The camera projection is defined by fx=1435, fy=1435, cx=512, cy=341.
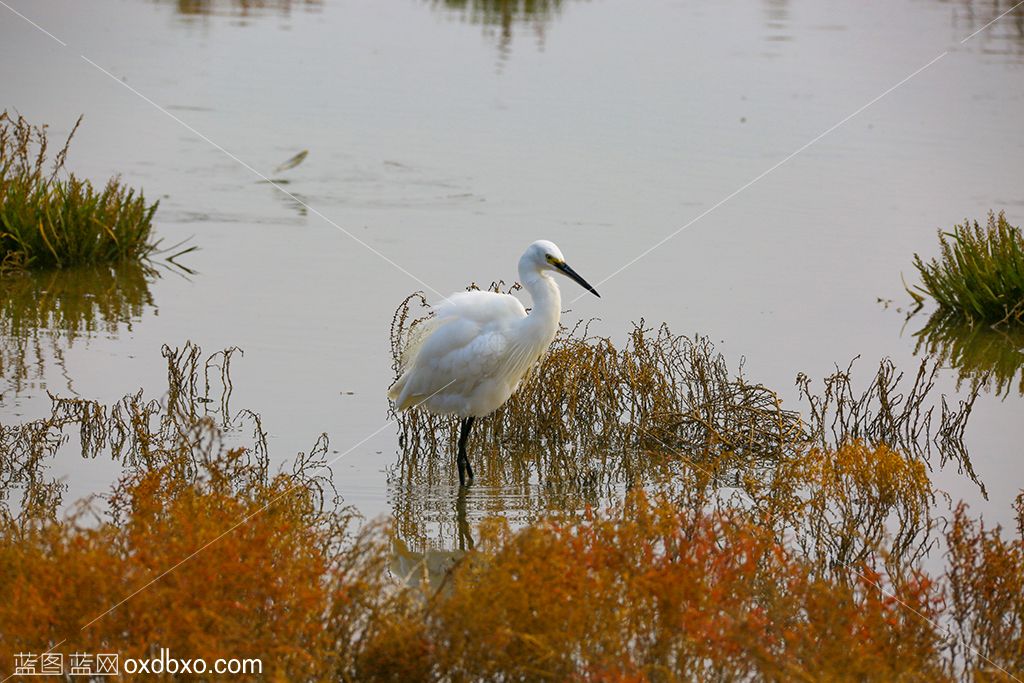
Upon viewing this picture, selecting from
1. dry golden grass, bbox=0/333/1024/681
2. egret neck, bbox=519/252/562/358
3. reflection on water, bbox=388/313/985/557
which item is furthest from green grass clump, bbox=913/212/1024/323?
dry golden grass, bbox=0/333/1024/681

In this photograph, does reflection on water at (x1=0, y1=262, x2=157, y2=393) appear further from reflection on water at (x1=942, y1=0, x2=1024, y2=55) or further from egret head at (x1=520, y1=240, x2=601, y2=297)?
reflection on water at (x1=942, y1=0, x2=1024, y2=55)

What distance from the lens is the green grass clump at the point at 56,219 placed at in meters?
10.6

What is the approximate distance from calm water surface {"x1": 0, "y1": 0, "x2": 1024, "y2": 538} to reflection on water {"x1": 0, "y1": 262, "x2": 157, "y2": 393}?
47 mm

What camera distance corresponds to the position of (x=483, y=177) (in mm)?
14984

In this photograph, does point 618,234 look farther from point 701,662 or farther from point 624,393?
point 701,662

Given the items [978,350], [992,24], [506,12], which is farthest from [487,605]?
[992,24]

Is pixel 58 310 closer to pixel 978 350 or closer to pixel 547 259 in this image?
pixel 547 259

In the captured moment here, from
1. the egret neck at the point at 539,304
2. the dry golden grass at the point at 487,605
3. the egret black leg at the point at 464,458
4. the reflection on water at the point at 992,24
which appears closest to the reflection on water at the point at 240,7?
the reflection on water at the point at 992,24

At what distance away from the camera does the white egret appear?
7.43 metres

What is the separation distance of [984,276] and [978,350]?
633mm

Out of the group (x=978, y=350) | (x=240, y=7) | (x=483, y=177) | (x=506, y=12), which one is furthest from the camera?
(x=506, y=12)

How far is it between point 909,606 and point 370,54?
17677mm

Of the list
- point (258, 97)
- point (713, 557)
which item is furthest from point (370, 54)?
point (713, 557)

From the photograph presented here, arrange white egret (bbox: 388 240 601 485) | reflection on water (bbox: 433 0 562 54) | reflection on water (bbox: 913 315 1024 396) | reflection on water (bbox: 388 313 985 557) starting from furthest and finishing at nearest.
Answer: reflection on water (bbox: 433 0 562 54) < reflection on water (bbox: 913 315 1024 396) < white egret (bbox: 388 240 601 485) < reflection on water (bbox: 388 313 985 557)
